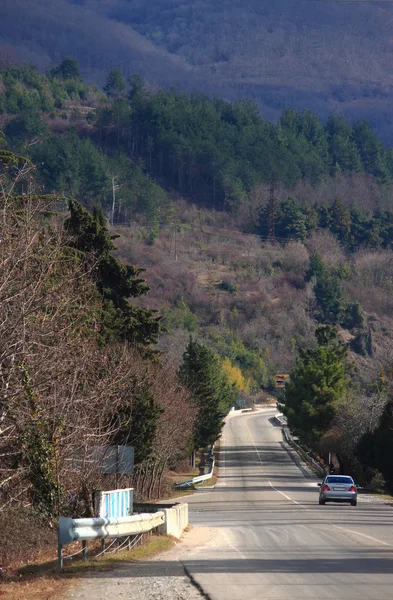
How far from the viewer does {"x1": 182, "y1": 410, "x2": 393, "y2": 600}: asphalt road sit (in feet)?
51.5

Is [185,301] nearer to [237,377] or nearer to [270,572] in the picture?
[237,377]

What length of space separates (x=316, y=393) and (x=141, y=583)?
211 feet

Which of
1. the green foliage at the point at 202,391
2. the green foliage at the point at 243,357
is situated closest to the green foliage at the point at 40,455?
the green foliage at the point at 202,391

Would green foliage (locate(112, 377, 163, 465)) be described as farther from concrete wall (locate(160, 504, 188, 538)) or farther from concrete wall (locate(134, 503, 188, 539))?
concrete wall (locate(134, 503, 188, 539))

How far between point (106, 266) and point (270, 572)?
28.6m

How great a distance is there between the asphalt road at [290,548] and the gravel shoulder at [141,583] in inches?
12.1

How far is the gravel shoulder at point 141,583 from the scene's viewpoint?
1540 centimetres

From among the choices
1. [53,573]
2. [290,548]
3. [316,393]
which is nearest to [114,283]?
[290,548]

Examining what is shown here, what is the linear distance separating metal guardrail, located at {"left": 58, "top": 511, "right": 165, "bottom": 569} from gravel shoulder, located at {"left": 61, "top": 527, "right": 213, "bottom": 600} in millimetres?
602

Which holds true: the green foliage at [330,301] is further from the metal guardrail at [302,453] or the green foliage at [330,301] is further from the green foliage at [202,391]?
the green foliage at [202,391]

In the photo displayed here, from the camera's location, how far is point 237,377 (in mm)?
158625

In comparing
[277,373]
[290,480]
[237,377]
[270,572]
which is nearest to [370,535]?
[270,572]

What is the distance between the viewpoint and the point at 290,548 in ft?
73.2

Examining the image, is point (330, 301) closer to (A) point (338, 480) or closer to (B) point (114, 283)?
(B) point (114, 283)
